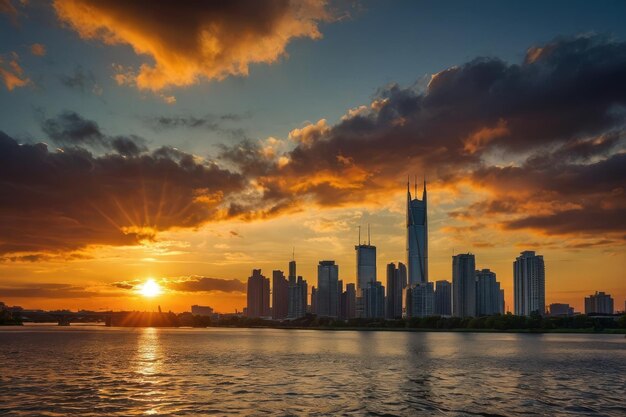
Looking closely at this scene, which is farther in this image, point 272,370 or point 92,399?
point 272,370

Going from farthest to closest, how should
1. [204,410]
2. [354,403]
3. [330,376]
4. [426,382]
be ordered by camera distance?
[330,376]
[426,382]
[354,403]
[204,410]

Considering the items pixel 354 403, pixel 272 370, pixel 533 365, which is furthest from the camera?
pixel 533 365

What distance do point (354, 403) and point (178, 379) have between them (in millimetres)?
32793

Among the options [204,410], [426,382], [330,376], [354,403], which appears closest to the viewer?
A: [204,410]

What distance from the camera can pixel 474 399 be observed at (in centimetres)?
6631

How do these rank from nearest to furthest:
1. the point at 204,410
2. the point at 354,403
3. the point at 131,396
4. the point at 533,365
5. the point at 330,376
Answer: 1. the point at 204,410
2. the point at 354,403
3. the point at 131,396
4. the point at 330,376
5. the point at 533,365

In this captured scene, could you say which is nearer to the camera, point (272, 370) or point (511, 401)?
point (511, 401)

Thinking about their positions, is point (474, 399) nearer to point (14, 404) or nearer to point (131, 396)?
point (131, 396)

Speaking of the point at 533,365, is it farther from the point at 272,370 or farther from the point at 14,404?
the point at 14,404

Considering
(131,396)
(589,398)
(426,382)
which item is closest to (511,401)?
(589,398)

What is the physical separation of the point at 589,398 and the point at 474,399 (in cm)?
1467

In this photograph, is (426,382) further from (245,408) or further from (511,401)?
(245,408)

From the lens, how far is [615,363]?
12419 centimetres

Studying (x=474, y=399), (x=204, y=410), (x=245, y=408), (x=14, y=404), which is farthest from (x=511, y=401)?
(x=14, y=404)
